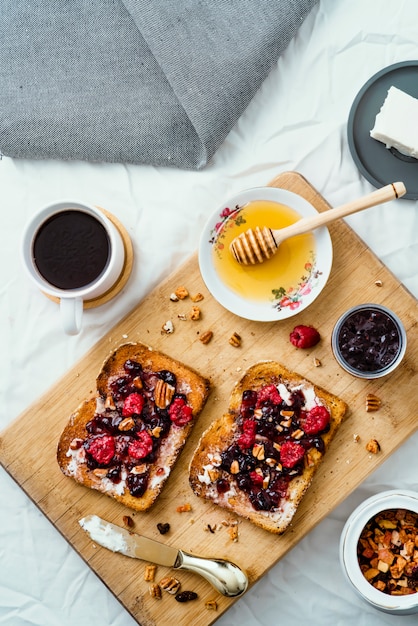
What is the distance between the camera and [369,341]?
7.74ft

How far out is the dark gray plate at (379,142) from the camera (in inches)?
98.9

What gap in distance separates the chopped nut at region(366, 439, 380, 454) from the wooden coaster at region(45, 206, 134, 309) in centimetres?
114

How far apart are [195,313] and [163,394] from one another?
34cm

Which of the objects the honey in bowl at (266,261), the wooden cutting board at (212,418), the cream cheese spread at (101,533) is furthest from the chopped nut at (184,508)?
the honey in bowl at (266,261)

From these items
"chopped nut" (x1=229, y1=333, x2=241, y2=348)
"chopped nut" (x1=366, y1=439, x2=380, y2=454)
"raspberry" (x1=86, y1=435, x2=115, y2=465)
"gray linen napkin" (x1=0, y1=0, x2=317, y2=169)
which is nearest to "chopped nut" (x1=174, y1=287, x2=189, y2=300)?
"chopped nut" (x1=229, y1=333, x2=241, y2=348)

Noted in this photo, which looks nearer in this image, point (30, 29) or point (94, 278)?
point (94, 278)

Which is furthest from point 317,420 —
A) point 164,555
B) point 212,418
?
point 164,555

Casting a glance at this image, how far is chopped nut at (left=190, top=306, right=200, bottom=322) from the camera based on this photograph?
2525 mm

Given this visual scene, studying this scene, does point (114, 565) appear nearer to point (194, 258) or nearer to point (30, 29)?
point (194, 258)

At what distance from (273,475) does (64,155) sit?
1510 millimetres

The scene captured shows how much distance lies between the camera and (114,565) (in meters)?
2.53

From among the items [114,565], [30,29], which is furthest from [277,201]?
[114,565]

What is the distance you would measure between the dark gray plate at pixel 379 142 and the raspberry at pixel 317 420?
891mm

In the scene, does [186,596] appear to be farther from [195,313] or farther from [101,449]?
[195,313]
